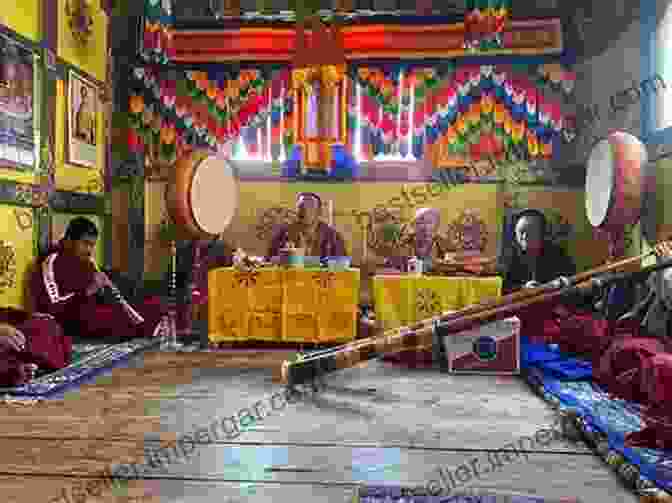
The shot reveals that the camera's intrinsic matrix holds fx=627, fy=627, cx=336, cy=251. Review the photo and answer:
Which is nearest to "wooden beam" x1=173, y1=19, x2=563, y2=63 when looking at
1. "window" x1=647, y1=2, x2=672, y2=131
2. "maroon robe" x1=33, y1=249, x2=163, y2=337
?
"window" x1=647, y1=2, x2=672, y2=131

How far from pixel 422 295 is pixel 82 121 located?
176 inches

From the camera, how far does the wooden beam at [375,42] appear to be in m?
7.38

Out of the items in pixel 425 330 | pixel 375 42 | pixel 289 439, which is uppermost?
pixel 375 42

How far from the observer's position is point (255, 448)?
9.28 feet

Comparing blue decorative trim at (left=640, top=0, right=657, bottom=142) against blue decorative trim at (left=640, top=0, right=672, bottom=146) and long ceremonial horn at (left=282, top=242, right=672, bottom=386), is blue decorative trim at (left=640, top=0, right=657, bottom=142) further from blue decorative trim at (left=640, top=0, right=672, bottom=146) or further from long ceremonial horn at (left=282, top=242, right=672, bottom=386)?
long ceremonial horn at (left=282, top=242, right=672, bottom=386)

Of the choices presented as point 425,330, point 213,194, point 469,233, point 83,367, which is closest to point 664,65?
point 469,233

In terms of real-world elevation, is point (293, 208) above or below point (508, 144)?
below

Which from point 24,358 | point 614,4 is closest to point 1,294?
point 24,358

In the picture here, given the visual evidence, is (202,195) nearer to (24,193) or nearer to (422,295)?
(24,193)

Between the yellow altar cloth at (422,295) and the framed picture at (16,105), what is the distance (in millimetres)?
3436

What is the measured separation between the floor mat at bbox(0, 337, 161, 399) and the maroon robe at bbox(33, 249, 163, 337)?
219mm

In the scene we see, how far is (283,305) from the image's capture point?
5.20 metres

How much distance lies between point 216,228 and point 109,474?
4.38 metres

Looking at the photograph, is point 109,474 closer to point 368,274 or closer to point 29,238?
point 29,238
